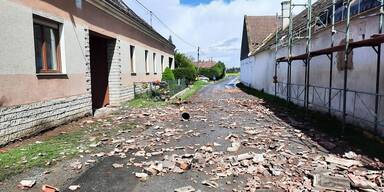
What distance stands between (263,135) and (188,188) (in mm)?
4510

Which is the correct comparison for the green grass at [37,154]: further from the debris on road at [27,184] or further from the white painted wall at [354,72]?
the white painted wall at [354,72]

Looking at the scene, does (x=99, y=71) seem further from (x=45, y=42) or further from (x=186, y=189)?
(x=186, y=189)

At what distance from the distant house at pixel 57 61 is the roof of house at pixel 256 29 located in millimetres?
24728

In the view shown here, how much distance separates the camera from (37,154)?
6832mm

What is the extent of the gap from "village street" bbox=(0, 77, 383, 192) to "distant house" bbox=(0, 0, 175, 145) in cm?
210

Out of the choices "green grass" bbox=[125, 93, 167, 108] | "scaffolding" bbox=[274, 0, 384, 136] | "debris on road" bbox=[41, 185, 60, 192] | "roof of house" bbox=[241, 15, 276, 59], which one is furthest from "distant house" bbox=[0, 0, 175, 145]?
"roof of house" bbox=[241, 15, 276, 59]

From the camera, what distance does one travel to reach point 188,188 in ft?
16.5

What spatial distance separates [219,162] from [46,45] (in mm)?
6518

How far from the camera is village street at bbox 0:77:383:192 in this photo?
5215mm

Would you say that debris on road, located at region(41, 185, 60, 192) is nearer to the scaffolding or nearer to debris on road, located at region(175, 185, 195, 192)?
debris on road, located at region(175, 185, 195, 192)

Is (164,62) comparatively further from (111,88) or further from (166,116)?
(166,116)

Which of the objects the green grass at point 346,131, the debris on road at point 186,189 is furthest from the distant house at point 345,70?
the debris on road at point 186,189

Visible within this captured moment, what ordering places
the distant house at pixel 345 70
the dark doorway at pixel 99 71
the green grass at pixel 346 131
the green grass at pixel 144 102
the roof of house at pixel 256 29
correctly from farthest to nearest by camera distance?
the roof of house at pixel 256 29 → the green grass at pixel 144 102 → the dark doorway at pixel 99 71 → the distant house at pixel 345 70 → the green grass at pixel 346 131

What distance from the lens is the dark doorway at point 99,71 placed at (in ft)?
51.3
